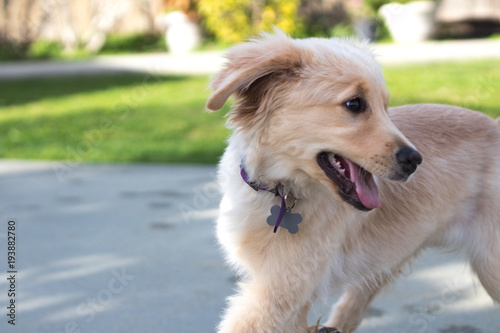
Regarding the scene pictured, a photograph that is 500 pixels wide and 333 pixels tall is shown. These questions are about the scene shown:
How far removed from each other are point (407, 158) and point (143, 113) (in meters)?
7.62

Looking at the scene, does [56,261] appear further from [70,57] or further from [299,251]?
[70,57]

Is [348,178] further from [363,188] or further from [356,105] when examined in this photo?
[356,105]

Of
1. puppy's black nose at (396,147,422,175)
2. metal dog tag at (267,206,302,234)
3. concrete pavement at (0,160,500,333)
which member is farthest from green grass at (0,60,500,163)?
puppy's black nose at (396,147,422,175)

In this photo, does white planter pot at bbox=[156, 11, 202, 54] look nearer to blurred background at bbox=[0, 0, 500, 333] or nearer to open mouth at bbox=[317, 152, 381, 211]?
blurred background at bbox=[0, 0, 500, 333]

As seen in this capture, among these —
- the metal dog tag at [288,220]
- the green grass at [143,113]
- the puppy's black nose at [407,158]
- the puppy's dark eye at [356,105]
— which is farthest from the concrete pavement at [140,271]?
the green grass at [143,113]

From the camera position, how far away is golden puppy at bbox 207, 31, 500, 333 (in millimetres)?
2342

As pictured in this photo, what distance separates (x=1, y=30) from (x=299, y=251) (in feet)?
55.3

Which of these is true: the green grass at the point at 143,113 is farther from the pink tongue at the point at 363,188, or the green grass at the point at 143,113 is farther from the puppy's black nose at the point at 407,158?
the puppy's black nose at the point at 407,158

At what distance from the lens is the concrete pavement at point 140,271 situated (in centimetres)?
324

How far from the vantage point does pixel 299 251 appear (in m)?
2.46

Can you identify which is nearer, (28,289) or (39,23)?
(28,289)

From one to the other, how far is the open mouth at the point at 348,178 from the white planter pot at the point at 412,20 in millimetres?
11835

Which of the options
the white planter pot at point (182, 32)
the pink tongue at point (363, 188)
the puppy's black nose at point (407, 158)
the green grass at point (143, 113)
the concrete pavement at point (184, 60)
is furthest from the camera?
the white planter pot at point (182, 32)

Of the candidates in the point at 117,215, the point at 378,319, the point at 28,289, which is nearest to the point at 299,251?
the point at 378,319
